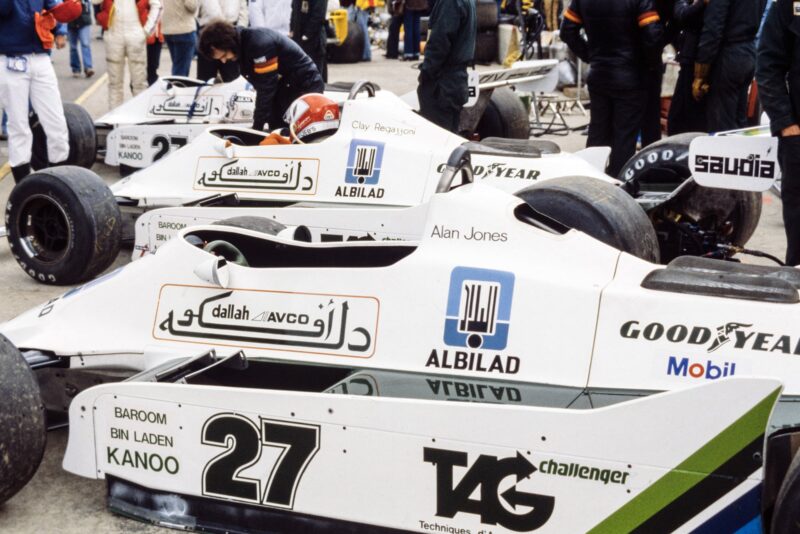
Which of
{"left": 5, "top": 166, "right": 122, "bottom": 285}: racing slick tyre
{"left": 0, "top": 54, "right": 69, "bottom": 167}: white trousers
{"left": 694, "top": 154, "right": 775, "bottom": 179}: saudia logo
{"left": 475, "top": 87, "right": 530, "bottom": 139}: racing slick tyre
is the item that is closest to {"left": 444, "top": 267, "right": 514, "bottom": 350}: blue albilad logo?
{"left": 694, "top": 154, "right": 775, "bottom": 179}: saudia logo

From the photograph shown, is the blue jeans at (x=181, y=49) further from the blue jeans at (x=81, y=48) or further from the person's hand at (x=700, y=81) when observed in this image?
the person's hand at (x=700, y=81)

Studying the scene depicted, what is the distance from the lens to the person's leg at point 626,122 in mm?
9070

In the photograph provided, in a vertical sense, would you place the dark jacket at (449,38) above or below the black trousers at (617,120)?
above

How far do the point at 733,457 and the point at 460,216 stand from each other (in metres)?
1.58

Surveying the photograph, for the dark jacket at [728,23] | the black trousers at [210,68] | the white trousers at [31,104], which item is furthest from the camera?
the black trousers at [210,68]

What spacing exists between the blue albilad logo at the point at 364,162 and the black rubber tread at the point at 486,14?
12.3 meters

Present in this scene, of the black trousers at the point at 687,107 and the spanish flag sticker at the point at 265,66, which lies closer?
Answer: the spanish flag sticker at the point at 265,66

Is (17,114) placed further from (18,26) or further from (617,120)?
(617,120)

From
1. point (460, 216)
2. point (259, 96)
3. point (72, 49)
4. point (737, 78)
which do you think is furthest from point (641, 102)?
point (72, 49)

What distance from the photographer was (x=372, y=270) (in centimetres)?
457

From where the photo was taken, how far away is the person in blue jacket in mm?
9039

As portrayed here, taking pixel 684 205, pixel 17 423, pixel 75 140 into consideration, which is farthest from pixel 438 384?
pixel 75 140

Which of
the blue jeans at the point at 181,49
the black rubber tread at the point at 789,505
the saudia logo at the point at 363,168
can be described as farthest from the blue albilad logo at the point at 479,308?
the blue jeans at the point at 181,49

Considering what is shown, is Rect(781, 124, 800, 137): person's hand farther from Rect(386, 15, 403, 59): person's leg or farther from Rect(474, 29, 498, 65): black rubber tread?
Rect(386, 15, 403, 59): person's leg
